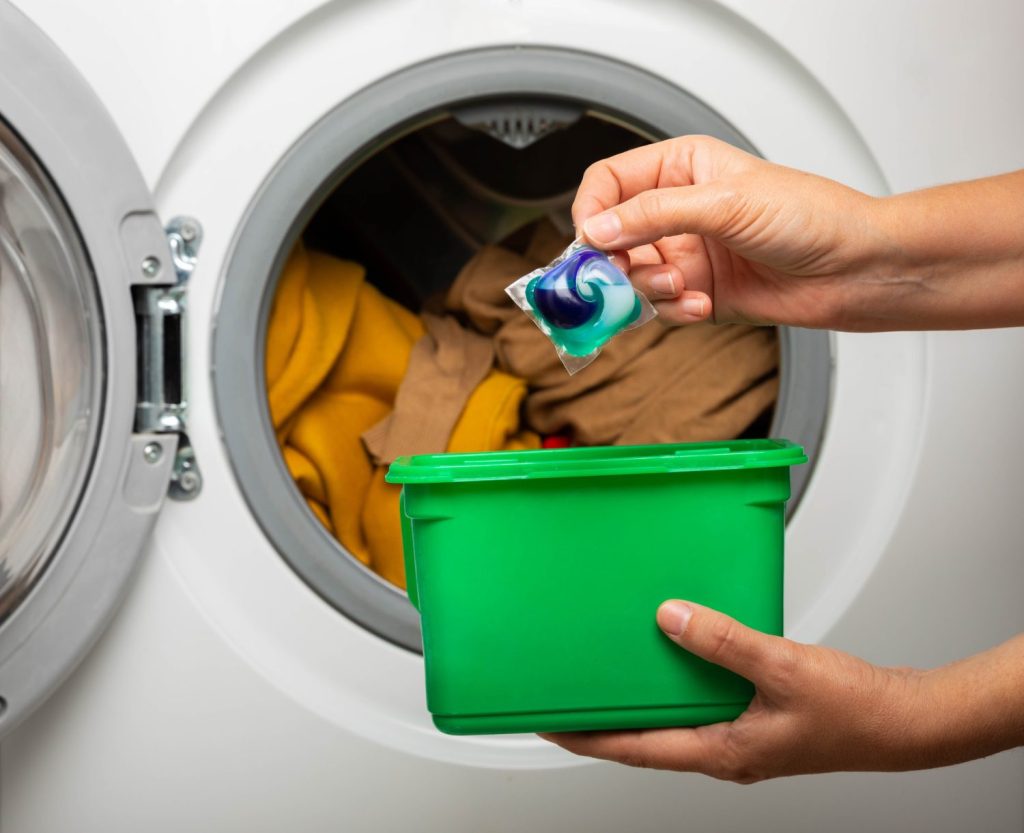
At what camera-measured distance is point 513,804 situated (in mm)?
848

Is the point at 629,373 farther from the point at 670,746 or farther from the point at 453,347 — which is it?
the point at 670,746

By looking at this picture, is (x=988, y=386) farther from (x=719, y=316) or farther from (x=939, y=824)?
(x=939, y=824)

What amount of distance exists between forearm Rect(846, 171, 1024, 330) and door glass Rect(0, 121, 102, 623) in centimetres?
53

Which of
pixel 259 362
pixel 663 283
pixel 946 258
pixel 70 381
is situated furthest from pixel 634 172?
pixel 70 381

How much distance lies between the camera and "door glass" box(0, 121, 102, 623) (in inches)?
29.6

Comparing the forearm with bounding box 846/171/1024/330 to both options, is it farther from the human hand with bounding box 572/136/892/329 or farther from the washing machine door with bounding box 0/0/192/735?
the washing machine door with bounding box 0/0/192/735

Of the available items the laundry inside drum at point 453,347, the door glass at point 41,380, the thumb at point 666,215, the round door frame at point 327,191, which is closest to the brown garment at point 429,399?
the laundry inside drum at point 453,347

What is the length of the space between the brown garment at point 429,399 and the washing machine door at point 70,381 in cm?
22

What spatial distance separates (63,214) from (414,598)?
36 centimetres

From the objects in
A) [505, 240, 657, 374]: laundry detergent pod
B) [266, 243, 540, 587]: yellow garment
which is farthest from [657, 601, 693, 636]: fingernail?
[266, 243, 540, 587]: yellow garment

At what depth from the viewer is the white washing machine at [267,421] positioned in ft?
2.50

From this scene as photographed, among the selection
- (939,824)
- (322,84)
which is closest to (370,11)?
(322,84)

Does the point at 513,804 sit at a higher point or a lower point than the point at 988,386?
lower

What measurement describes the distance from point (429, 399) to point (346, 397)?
0.09 m
